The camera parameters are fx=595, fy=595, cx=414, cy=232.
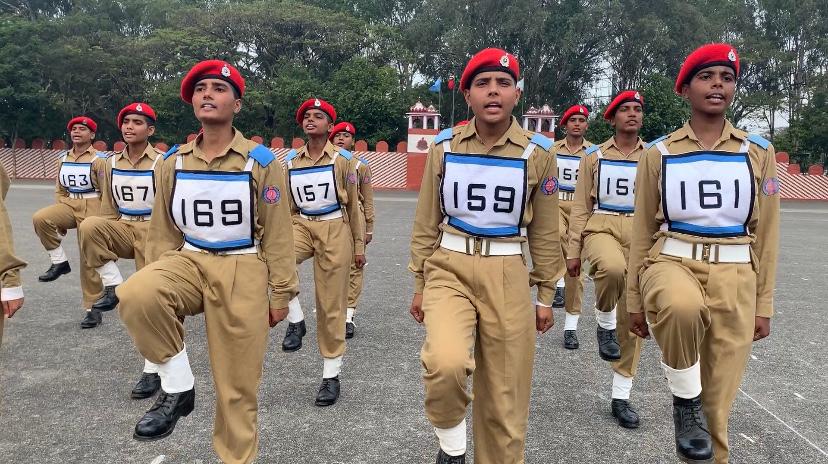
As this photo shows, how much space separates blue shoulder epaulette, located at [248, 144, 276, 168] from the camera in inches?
131

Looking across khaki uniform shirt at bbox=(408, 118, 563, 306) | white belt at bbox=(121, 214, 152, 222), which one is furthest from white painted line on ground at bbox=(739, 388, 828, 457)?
white belt at bbox=(121, 214, 152, 222)

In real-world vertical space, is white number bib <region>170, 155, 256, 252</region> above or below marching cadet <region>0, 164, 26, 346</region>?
above

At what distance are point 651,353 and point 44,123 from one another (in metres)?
40.1

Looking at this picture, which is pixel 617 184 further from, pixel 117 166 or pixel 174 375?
pixel 117 166

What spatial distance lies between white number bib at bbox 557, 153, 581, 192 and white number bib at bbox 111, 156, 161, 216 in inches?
183

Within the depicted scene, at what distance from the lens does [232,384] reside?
10.7ft

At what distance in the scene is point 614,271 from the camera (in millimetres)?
4676

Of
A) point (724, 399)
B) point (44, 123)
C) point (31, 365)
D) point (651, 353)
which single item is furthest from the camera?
point (44, 123)

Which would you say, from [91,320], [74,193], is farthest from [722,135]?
[74,193]

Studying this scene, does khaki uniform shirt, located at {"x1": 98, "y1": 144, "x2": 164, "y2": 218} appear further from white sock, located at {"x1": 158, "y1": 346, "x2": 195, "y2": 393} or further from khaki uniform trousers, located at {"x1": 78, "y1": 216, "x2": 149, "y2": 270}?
white sock, located at {"x1": 158, "y1": 346, "x2": 195, "y2": 393}

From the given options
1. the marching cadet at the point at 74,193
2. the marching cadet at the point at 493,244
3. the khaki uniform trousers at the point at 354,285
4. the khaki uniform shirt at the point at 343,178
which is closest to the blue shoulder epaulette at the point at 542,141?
the marching cadet at the point at 493,244

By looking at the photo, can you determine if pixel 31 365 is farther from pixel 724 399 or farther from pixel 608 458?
pixel 724 399

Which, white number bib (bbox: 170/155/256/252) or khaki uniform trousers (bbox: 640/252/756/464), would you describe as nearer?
khaki uniform trousers (bbox: 640/252/756/464)

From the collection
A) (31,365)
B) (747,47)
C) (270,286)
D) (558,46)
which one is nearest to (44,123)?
(558,46)
